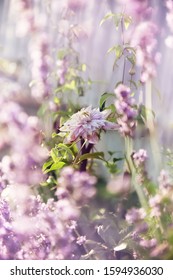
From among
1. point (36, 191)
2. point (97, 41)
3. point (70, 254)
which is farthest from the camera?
point (97, 41)

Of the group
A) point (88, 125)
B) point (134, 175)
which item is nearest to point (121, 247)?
point (134, 175)

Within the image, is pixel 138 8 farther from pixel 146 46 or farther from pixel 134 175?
pixel 134 175

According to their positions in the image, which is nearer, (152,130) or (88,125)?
(88,125)

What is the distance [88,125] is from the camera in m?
1.24

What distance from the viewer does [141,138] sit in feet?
4.94

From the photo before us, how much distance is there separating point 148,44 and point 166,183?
1.18 ft

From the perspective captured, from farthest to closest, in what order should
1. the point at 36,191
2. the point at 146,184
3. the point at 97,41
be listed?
the point at 97,41 → the point at 36,191 → the point at 146,184

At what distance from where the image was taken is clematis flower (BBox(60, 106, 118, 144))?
1236 mm

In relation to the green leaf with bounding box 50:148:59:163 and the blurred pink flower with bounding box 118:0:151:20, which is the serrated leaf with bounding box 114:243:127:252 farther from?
the blurred pink flower with bounding box 118:0:151:20

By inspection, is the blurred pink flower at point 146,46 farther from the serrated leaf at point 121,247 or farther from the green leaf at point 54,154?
the serrated leaf at point 121,247

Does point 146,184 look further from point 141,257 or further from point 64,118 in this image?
point 64,118

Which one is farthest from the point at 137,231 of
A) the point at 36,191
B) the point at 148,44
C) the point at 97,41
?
the point at 97,41

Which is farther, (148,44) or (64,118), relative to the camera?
(64,118)

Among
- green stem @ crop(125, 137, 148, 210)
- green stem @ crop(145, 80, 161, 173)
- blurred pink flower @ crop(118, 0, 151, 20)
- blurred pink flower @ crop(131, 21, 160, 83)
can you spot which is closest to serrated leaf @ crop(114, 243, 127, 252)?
green stem @ crop(125, 137, 148, 210)
